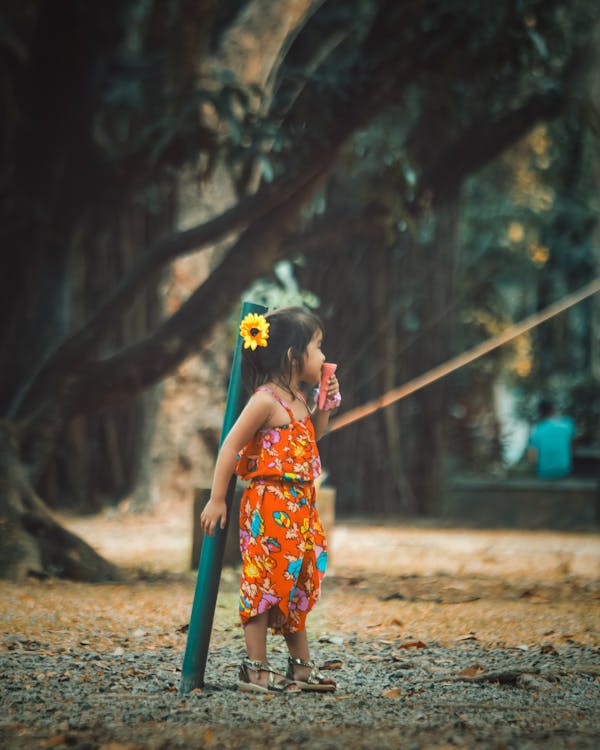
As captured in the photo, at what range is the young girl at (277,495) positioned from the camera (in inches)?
138

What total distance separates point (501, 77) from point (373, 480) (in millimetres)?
5050

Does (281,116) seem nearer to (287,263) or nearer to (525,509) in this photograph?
(287,263)

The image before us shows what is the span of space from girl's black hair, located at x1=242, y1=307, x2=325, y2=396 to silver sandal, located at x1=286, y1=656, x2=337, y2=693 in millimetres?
830

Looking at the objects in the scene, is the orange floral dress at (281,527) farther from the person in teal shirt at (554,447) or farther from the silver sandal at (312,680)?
the person in teal shirt at (554,447)

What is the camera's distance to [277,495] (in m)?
3.56

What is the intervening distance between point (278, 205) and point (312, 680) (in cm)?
355

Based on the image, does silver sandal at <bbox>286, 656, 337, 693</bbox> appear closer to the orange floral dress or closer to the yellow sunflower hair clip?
the orange floral dress

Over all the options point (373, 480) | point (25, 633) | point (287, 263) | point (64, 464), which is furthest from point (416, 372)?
point (25, 633)

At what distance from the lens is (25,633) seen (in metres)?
4.25

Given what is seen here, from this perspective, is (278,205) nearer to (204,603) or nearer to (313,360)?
(313,360)

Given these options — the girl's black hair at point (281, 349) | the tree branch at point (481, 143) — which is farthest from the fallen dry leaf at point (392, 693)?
the tree branch at point (481, 143)

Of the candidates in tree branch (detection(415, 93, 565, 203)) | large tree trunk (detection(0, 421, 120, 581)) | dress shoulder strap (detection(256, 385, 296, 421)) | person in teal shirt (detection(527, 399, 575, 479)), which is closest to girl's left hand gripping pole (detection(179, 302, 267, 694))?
dress shoulder strap (detection(256, 385, 296, 421))

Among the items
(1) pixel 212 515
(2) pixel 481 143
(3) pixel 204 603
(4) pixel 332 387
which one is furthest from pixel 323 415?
(2) pixel 481 143

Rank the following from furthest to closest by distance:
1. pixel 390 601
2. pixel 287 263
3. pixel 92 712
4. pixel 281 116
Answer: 1. pixel 287 263
2. pixel 281 116
3. pixel 390 601
4. pixel 92 712
